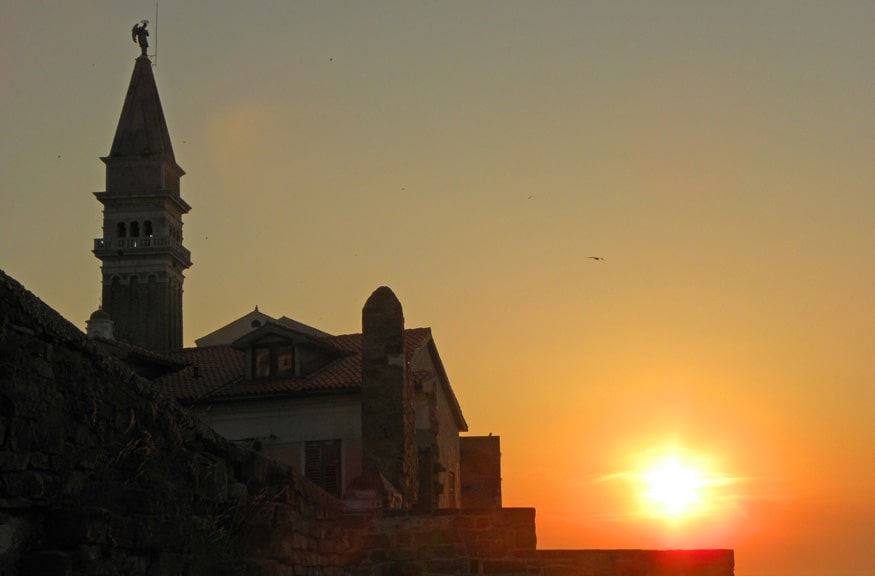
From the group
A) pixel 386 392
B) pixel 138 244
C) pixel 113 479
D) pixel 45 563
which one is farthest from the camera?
pixel 138 244

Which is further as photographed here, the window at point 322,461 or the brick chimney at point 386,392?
the window at point 322,461

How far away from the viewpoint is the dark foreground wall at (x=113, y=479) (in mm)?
5391

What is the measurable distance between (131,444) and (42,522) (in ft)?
3.12

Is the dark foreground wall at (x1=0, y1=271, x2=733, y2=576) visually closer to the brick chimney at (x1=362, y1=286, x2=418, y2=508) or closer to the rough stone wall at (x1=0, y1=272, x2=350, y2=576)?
the rough stone wall at (x1=0, y1=272, x2=350, y2=576)

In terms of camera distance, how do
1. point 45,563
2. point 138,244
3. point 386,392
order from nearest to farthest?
point 45,563, point 386,392, point 138,244

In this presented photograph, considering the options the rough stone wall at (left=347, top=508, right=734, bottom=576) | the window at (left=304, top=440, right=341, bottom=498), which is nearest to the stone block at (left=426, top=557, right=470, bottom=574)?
the rough stone wall at (left=347, top=508, right=734, bottom=576)

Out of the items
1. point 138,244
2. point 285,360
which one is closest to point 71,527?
point 285,360

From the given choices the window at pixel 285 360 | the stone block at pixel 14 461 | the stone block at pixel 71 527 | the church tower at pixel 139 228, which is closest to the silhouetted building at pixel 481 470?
the window at pixel 285 360

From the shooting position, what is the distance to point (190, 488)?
7316 mm

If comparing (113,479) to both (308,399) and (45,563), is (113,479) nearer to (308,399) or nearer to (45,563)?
(45,563)

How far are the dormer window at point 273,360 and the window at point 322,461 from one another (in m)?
2.39

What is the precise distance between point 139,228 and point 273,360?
177 feet

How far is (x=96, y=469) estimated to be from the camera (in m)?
6.05

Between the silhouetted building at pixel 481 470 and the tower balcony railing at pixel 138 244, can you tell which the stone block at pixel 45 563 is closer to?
the silhouetted building at pixel 481 470
